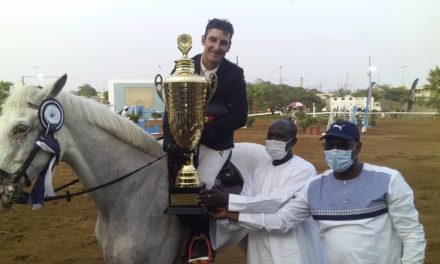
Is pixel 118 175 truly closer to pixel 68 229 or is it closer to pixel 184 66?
pixel 184 66

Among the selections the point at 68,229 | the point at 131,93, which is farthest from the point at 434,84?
the point at 68,229

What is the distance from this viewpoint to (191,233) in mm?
3197

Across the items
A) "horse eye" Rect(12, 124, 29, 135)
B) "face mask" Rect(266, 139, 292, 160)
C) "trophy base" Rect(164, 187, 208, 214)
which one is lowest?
"trophy base" Rect(164, 187, 208, 214)

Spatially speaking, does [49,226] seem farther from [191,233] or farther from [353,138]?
[353,138]

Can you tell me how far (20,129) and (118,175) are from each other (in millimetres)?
756

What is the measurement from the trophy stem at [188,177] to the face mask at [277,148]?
594 mm

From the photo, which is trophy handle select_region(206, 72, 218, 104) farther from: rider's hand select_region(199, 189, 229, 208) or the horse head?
the horse head

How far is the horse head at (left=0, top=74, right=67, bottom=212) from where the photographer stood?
2.50 meters

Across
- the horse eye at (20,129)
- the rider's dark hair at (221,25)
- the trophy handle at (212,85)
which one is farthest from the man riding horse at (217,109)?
the horse eye at (20,129)

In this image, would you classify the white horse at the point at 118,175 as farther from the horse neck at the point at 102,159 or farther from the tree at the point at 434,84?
the tree at the point at 434,84

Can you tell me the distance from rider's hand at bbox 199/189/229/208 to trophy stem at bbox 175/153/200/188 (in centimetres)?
9

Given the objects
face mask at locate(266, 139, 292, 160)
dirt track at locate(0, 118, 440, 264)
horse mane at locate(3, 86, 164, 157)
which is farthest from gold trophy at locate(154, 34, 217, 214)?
dirt track at locate(0, 118, 440, 264)

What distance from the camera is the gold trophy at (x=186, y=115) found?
2766 mm

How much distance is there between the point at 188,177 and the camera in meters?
2.89
